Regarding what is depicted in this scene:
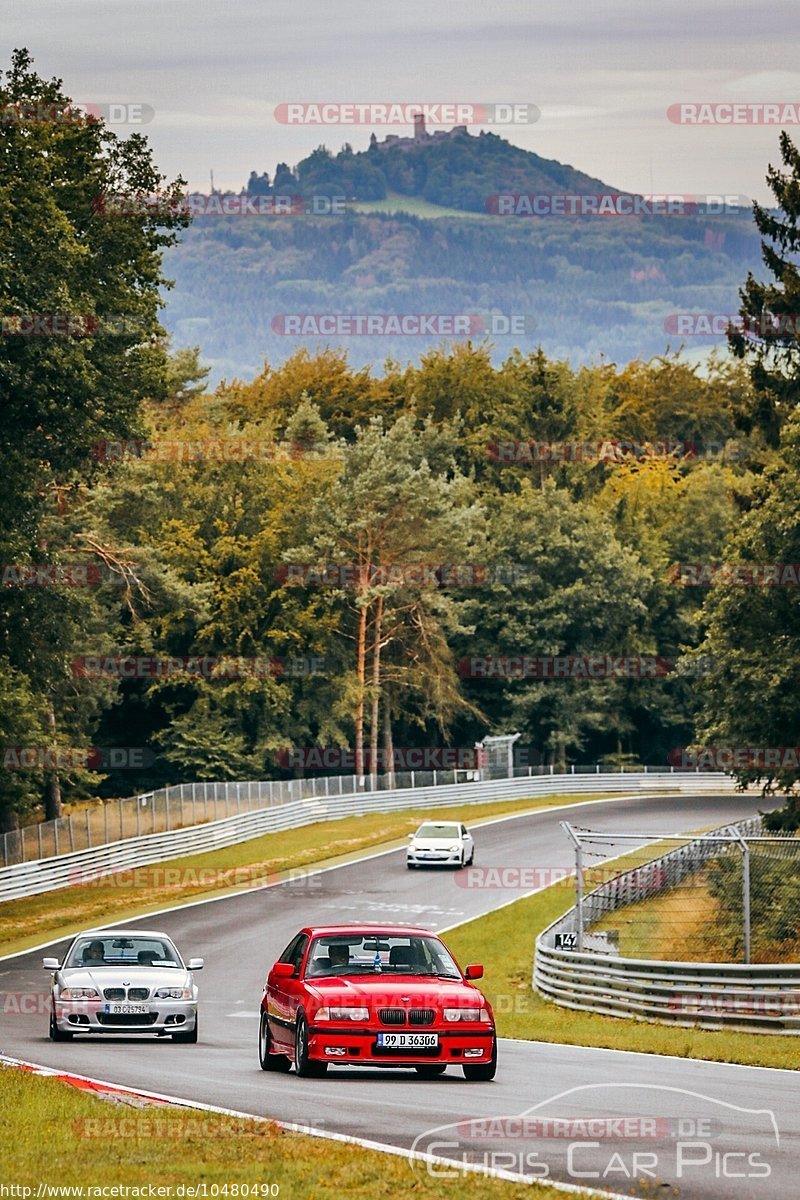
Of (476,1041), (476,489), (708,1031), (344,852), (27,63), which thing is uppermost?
(27,63)

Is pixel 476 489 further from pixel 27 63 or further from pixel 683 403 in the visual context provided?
pixel 27 63

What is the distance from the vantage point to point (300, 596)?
85.2 metres

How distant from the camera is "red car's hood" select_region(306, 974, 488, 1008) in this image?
52.4 feet

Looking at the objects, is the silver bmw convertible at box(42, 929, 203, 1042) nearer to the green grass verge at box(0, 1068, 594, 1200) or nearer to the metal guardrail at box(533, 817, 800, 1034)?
the metal guardrail at box(533, 817, 800, 1034)

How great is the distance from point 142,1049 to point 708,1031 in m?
7.70

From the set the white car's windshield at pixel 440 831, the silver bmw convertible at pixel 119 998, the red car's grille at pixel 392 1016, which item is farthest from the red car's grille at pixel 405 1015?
the white car's windshield at pixel 440 831

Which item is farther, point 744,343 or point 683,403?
point 683,403

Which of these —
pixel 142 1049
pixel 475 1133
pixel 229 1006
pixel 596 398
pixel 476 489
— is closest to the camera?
pixel 475 1133

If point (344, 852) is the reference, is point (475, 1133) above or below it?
above

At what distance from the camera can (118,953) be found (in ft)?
72.9

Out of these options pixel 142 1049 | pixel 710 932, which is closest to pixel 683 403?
pixel 710 932

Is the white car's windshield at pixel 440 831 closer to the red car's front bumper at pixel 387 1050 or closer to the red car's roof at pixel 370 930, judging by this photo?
the red car's roof at pixel 370 930

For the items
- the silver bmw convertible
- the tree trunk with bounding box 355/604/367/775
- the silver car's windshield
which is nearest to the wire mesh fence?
the silver car's windshield

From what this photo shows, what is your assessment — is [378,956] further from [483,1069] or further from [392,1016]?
[483,1069]
